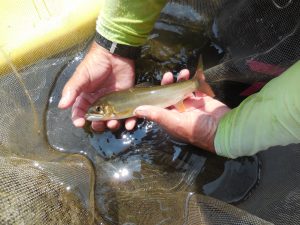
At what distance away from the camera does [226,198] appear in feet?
8.13

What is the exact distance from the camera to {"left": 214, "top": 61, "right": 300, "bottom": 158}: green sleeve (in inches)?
74.9

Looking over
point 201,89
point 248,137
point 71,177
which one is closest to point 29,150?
point 71,177

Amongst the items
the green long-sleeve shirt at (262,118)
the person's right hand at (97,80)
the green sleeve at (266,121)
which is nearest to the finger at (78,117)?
the person's right hand at (97,80)

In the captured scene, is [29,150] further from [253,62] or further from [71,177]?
[253,62]

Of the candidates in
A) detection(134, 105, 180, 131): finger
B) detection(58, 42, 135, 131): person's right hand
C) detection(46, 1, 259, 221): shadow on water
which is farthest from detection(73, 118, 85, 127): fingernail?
detection(134, 105, 180, 131): finger

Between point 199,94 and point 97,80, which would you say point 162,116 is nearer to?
point 199,94

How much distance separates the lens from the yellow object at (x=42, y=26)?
3018 millimetres

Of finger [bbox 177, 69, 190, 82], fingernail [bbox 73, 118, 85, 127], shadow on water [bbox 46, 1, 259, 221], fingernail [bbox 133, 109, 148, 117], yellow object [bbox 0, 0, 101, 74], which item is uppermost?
yellow object [bbox 0, 0, 101, 74]

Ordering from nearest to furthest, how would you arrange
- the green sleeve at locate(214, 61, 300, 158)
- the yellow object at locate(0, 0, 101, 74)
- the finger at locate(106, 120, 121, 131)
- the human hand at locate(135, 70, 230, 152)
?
the green sleeve at locate(214, 61, 300, 158) < the human hand at locate(135, 70, 230, 152) < the finger at locate(106, 120, 121, 131) < the yellow object at locate(0, 0, 101, 74)

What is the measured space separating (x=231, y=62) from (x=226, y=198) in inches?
35.1

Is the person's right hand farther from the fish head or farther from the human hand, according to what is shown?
the human hand

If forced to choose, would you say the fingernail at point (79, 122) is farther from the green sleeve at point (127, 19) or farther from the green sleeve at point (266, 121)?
the green sleeve at point (266, 121)

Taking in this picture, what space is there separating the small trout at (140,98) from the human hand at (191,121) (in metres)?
0.10

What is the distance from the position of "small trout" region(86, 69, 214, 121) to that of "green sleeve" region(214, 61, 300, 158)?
0.47 m
